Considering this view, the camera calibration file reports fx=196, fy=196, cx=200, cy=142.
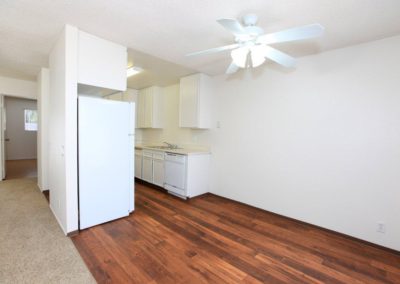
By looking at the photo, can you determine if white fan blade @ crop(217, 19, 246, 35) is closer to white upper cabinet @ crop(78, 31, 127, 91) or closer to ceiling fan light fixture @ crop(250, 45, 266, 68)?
ceiling fan light fixture @ crop(250, 45, 266, 68)

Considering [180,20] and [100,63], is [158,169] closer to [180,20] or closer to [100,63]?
[100,63]

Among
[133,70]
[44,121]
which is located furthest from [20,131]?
[133,70]

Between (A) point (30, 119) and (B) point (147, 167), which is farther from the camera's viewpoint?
(A) point (30, 119)

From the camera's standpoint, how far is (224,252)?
2.14 m

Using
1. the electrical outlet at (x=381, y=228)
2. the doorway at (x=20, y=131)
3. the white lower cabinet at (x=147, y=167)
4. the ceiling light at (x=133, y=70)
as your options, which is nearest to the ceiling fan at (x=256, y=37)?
the electrical outlet at (x=381, y=228)

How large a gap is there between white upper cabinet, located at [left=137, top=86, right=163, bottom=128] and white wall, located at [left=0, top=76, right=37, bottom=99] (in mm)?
2519

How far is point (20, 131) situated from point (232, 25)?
939 centimetres

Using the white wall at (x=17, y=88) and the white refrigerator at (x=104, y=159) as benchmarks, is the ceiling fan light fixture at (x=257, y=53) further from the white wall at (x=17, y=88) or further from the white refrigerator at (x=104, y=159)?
the white wall at (x=17, y=88)

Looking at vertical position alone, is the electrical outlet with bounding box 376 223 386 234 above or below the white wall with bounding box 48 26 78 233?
below

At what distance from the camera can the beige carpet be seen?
1.72 m

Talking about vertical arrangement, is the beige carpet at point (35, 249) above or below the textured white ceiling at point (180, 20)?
below

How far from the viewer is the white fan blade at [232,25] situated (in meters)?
1.46

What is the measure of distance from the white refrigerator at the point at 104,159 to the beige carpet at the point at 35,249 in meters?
0.40

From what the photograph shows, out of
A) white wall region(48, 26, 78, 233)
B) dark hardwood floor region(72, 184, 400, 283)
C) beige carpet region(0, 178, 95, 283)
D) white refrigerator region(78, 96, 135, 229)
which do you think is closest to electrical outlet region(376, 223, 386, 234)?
dark hardwood floor region(72, 184, 400, 283)
